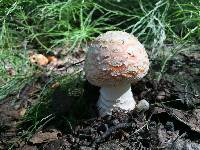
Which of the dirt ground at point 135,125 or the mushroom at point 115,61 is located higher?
the mushroom at point 115,61

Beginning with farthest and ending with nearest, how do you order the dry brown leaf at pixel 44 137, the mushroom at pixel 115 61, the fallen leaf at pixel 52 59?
the fallen leaf at pixel 52 59 → the dry brown leaf at pixel 44 137 → the mushroom at pixel 115 61

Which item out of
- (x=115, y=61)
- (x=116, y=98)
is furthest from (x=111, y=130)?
(x=115, y=61)

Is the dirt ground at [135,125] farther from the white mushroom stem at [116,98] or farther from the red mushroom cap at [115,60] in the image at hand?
the red mushroom cap at [115,60]

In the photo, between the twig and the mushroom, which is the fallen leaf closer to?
the mushroom

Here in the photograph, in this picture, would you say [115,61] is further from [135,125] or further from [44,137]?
[44,137]

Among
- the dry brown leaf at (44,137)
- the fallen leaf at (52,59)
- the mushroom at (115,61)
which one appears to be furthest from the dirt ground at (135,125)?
the fallen leaf at (52,59)

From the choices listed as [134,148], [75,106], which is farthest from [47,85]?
[134,148]
